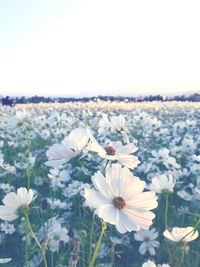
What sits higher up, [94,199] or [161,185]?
[94,199]

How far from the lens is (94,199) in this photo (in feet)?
4.27

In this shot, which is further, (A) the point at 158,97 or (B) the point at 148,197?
(A) the point at 158,97

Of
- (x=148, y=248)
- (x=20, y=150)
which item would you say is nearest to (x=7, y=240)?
(x=148, y=248)

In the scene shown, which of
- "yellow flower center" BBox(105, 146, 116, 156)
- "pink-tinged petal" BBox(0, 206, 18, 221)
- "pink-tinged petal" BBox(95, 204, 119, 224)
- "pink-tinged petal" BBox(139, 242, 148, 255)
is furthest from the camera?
"pink-tinged petal" BBox(139, 242, 148, 255)

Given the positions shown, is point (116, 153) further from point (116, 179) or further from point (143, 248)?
point (143, 248)

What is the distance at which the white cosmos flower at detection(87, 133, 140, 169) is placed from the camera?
4.84ft

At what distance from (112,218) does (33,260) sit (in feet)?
6.04

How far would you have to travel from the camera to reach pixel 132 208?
1.36 metres

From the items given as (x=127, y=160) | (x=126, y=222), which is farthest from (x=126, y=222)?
(x=127, y=160)

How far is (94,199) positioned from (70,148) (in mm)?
292

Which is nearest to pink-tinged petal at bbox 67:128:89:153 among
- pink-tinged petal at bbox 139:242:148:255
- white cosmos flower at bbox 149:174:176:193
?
white cosmos flower at bbox 149:174:176:193

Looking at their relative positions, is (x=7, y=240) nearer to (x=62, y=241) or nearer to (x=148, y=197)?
(x=62, y=241)

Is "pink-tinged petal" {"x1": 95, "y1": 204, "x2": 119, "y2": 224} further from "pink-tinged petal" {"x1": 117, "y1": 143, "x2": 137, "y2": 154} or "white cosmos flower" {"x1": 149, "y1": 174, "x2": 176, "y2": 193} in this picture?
"white cosmos flower" {"x1": 149, "y1": 174, "x2": 176, "y2": 193}

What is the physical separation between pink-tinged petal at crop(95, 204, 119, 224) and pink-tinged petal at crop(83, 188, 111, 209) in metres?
0.02
